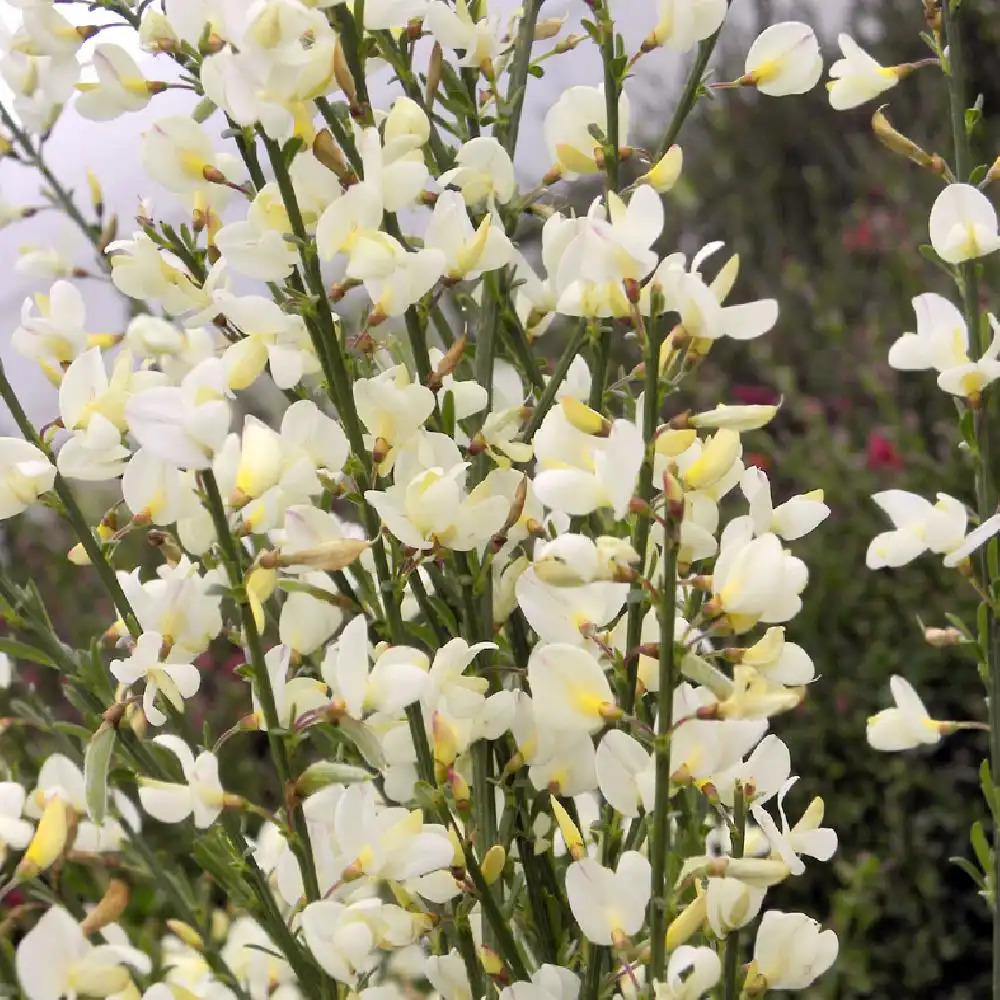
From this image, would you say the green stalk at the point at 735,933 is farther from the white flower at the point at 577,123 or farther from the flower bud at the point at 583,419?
the white flower at the point at 577,123

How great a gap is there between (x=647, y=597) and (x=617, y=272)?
0.35ft

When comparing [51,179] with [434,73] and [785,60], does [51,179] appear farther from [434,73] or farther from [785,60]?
[785,60]

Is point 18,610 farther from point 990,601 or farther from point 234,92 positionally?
point 990,601

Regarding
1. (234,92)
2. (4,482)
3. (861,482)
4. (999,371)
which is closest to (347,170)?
(234,92)

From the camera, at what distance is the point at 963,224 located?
1.80 feet

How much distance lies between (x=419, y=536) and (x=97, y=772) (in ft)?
0.42

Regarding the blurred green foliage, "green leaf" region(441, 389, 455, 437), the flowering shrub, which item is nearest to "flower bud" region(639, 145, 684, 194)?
the flowering shrub

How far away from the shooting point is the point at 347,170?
1.42 ft

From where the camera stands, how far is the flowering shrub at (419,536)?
383mm

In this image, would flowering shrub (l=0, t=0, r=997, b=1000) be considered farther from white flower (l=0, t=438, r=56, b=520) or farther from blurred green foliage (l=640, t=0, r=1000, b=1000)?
blurred green foliage (l=640, t=0, r=1000, b=1000)

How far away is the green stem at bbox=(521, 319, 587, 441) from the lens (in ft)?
1.54

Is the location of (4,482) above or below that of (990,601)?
above

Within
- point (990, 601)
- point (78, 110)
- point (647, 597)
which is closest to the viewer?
point (647, 597)

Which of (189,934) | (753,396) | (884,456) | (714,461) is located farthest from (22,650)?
(753,396)
